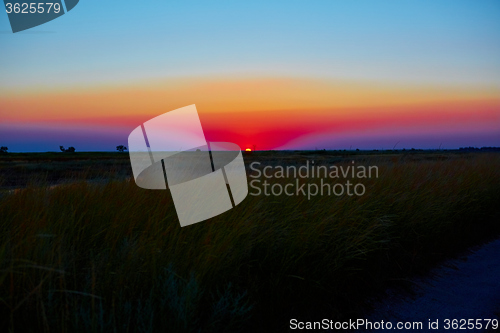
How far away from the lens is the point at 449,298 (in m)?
4.45

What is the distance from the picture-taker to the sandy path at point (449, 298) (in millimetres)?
4023

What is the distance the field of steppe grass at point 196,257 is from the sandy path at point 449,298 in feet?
0.64

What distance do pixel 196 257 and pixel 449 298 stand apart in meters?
2.86

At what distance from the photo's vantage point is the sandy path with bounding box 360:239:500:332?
4023 mm

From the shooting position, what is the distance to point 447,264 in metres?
5.58

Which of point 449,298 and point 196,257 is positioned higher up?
point 196,257

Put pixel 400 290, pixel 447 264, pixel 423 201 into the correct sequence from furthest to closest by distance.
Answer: pixel 423 201, pixel 447 264, pixel 400 290

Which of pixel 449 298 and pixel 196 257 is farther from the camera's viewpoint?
pixel 449 298

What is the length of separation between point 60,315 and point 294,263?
2024mm

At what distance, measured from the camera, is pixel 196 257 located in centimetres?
335

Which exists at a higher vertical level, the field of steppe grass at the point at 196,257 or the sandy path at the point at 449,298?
the field of steppe grass at the point at 196,257

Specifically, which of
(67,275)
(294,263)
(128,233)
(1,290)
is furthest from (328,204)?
(1,290)

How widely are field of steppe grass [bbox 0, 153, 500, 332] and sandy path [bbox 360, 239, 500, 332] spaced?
19 centimetres

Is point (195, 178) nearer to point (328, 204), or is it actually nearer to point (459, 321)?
point (328, 204)
